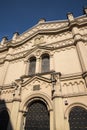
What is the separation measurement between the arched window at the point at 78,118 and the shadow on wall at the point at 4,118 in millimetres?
4486

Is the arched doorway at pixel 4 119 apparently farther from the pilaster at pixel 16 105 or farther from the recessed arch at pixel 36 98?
the recessed arch at pixel 36 98

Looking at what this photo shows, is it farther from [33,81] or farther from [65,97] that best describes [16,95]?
[65,97]

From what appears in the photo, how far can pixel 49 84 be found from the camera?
9.80m

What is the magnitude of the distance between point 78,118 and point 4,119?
6.07 meters

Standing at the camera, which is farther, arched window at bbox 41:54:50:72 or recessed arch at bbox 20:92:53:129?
arched window at bbox 41:54:50:72

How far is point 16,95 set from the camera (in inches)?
397

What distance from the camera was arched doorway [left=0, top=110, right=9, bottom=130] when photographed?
9398 millimetres

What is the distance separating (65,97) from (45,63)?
4.75 m

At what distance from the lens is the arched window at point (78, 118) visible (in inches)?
286

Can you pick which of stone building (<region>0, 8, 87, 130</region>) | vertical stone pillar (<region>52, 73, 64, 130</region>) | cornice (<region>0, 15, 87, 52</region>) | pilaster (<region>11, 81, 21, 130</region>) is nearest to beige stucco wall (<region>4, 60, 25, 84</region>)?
stone building (<region>0, 8, 87, 130</region>)

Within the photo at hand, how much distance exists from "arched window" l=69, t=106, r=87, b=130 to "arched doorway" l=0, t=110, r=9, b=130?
17.2 feet

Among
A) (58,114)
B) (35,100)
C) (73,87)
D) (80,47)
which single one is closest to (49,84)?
(35,100)

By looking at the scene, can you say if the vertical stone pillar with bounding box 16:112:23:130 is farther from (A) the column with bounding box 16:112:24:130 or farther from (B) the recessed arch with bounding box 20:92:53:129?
(B) the recessed arch with bounding box 20:92:53:129

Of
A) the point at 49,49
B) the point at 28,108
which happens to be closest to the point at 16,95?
the point at 28,108
